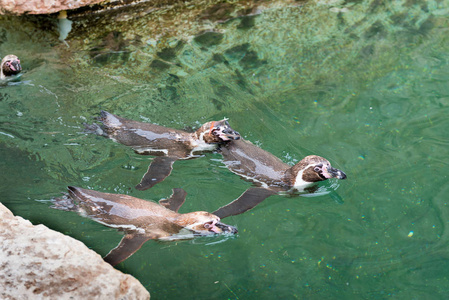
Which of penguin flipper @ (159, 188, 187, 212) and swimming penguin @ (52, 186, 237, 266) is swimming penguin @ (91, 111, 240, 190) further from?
swimming penguin @ (52, 186, 237, 266)

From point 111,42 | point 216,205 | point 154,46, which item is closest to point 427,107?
point 216,205

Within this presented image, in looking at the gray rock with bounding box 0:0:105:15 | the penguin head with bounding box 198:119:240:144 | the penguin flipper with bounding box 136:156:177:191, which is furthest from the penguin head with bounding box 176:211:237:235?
the gray rock with bounding box 0:0:105:15

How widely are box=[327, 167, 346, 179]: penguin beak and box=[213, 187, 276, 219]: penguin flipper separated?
2.20ft

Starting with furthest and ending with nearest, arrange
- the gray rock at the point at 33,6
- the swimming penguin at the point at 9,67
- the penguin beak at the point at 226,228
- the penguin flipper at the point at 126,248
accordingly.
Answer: the gray rock at the point at 33,6, the swimming penguin at the point at 9,67, the penguin beak at the point at 226,228, the penguin flipper at the point at 126,248

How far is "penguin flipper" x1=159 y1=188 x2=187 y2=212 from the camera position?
4.70 meters

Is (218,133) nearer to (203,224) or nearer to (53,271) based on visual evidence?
(203,224)

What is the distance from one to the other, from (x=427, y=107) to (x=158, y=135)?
3.57 m

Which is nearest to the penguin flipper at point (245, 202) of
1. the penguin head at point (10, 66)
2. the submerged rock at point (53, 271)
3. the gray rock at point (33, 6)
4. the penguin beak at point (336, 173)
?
the penguin beak at point (336, 173)

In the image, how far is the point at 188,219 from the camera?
435cm

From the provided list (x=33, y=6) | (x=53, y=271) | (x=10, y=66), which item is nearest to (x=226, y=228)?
(x=53, y=271)

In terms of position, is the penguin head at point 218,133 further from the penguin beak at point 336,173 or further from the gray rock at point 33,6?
the gray rock at point 33,6

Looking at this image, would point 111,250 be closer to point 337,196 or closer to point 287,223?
point 287,223

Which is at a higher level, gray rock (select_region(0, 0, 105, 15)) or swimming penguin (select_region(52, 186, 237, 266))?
gray rock (select_region(0, 0, 105, 15))

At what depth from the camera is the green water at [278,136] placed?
420 cm
